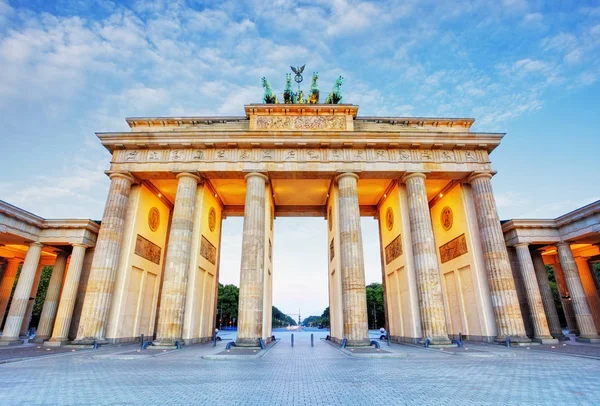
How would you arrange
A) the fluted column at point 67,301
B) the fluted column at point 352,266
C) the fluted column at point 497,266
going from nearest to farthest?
the fluted column at point 352,266
the fluted column at point 497,266
the fluted column at point 67,301

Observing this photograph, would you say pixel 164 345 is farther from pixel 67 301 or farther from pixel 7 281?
pixel 7 281

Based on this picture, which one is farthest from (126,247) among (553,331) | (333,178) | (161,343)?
(553,331)

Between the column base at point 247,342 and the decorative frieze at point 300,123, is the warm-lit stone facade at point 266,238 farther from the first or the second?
the column base at point 247,342

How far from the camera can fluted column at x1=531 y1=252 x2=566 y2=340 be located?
21.3 meters

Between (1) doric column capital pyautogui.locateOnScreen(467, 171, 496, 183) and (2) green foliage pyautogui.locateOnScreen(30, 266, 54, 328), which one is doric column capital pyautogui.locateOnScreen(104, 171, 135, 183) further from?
(2) green foliage pyautogui.locateOnScreen(30, 266, 54, 328)

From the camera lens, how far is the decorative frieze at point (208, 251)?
72.0 ft

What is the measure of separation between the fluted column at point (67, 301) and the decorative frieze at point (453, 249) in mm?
25628

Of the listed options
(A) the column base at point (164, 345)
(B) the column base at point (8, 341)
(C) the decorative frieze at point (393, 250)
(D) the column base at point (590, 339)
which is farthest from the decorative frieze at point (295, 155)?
(D) the column base at point (590, 339)

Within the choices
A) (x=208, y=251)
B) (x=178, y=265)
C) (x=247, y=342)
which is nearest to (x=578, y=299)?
(x=247, y=342)

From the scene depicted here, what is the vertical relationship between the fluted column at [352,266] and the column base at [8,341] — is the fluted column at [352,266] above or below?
above

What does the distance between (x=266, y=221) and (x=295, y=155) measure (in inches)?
199

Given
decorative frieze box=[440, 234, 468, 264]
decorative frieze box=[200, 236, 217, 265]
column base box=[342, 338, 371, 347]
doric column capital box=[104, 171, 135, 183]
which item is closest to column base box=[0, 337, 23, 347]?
doric column capital box=[104, 171, 135, 183]

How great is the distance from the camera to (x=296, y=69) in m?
25.2

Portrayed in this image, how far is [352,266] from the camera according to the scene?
18109mm
